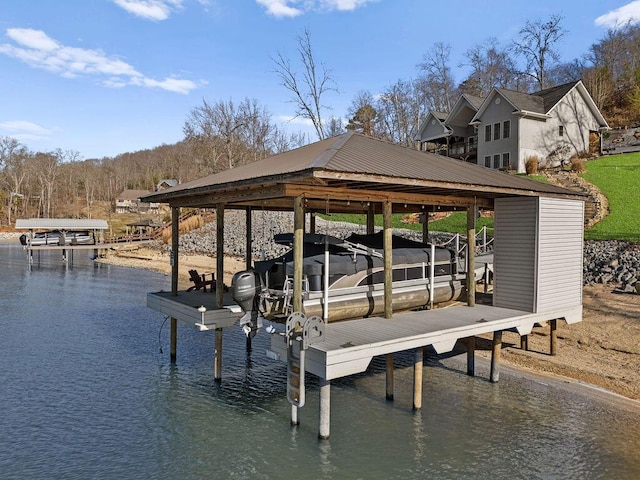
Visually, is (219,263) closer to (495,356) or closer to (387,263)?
(387,263)

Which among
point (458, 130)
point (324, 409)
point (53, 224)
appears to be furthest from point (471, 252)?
point (53, 224)

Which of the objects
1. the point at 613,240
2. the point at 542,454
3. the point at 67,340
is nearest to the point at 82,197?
the point at 67,340

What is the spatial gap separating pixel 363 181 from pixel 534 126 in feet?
99.6

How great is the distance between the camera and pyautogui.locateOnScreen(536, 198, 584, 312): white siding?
1034 centimetres

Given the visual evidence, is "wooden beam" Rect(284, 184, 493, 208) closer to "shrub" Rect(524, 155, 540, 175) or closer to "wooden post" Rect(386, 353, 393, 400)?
"wooden post" Rect(386, 353, 393, 400)

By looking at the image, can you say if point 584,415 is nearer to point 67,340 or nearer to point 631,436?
point 631,436

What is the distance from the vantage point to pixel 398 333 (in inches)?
320

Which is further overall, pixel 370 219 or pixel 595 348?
pixel 370 219

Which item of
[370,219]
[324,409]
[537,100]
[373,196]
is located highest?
[537,100]

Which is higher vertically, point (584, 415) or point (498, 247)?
point (498, 247)

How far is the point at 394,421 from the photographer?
29.3 ft

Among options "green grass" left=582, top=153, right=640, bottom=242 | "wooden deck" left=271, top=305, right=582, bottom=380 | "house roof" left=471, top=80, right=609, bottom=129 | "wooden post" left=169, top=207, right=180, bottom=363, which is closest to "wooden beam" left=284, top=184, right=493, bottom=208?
"wooden deck" left=271, top=305, right=582, bottom=380

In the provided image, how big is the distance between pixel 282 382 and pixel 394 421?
3241 mm

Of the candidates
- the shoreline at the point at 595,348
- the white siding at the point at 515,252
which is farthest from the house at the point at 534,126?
the white siding at the point at 515,252
